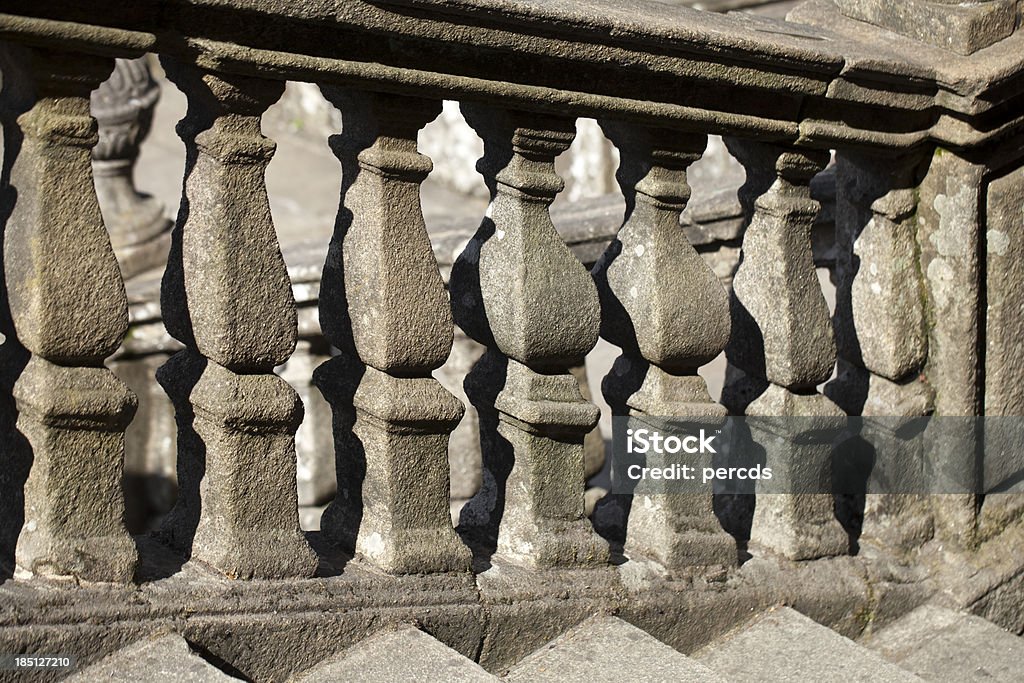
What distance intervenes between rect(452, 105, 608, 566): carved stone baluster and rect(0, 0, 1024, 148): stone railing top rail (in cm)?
12

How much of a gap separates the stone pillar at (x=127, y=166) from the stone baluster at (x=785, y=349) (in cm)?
458

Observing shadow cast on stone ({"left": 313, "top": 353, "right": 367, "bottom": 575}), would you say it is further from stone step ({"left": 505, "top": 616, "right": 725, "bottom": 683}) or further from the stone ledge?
stone step ({"left": 505, "top": 616, "right": 725, "bottom": 683})

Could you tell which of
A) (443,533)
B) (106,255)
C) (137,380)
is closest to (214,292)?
(106,255)

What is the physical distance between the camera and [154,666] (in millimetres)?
1993

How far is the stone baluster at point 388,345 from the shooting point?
7.21 ft

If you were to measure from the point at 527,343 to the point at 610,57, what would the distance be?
1.66 feet

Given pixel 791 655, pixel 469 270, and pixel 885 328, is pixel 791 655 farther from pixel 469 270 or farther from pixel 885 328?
pixel 469 270

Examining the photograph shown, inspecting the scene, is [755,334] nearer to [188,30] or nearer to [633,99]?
[633,99]

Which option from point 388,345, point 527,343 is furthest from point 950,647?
point 388,345

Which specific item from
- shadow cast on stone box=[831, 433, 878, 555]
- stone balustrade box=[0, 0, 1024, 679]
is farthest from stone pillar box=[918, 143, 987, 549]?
shadow cast on stone box=[831, 433, 878, 555]

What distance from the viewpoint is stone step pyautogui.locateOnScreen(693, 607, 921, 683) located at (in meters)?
2.46

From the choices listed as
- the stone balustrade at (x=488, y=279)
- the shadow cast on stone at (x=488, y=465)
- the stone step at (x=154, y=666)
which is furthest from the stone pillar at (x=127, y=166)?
the stone step at (x=154, y=666)

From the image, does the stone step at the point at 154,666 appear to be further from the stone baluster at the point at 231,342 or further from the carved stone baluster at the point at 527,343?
the carved stone baluster at the point at 527,343

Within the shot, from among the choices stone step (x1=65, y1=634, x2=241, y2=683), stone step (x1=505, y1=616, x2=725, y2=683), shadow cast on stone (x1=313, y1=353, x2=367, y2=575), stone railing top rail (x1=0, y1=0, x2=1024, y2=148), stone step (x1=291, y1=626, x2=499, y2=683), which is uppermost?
stone railing top rail (x1=0, y1=0, x2=1024, y2=148)
